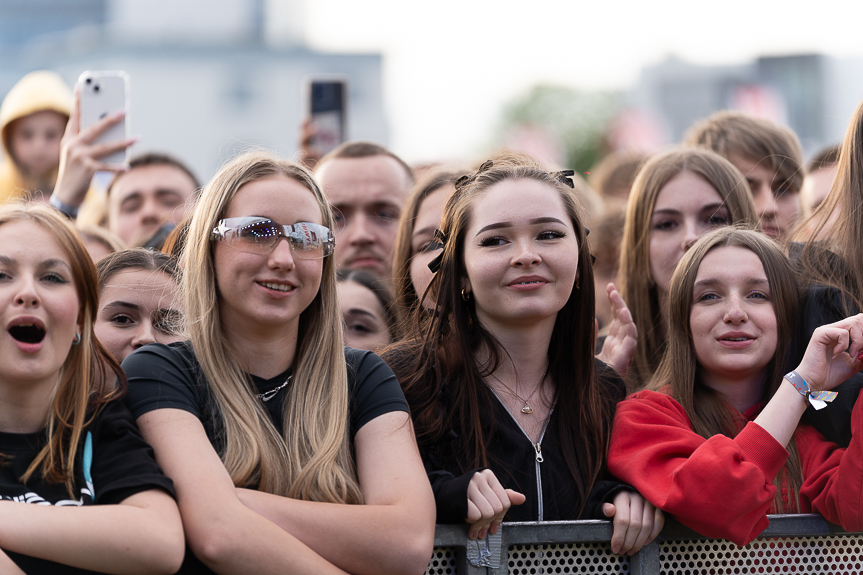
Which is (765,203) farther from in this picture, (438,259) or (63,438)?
(63,438)

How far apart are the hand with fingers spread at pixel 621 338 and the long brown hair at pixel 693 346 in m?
0.25

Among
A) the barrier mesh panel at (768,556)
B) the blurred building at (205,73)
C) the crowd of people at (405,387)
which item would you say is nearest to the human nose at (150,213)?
the crowd of people at (405,387)

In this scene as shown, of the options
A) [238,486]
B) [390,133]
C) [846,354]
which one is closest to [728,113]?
[846,354]

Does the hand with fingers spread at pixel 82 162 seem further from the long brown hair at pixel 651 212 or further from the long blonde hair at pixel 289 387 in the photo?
the long brown hair at pixel 651 212

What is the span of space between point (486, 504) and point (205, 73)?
→ 44.3 m

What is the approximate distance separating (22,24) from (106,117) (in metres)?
64.2

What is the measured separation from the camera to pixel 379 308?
4605mm

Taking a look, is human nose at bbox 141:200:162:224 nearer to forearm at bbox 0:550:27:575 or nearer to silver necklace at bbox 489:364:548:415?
silver necklace at bbox 489:364:548:415

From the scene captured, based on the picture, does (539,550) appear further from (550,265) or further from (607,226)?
(607,226)

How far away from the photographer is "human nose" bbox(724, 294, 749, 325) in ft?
11.7

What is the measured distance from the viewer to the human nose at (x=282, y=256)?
306cm

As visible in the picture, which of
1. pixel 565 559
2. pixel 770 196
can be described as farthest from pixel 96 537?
pixel 770 196

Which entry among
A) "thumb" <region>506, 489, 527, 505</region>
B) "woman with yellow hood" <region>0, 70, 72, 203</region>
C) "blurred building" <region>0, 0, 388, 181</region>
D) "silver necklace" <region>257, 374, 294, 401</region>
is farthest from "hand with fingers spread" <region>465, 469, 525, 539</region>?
"blurred building" <region>0, 0, 388, 181</region>

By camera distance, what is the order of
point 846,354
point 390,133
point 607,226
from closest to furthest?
point 846,354 → point 607,226 → point 390,133
